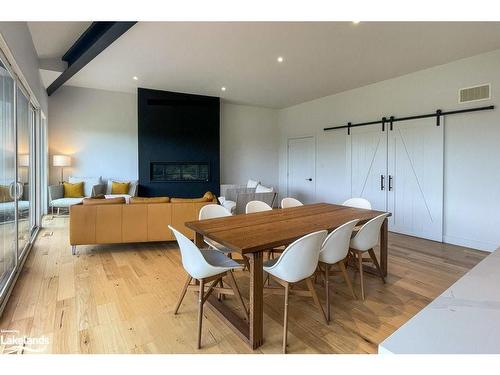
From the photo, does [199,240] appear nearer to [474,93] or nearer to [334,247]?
[334,247]

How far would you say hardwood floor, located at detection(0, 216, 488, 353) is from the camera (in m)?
1.86

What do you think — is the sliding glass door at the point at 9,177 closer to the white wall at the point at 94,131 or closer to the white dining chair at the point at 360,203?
the white wall at the point at 94,131

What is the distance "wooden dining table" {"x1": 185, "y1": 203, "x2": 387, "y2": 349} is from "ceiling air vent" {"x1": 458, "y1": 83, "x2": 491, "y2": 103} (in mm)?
2511

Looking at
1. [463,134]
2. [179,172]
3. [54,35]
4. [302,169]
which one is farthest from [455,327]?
[179,172]

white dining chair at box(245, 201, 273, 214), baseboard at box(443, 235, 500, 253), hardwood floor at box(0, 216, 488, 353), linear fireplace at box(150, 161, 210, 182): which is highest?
linear fireplace at box(150, 161, 210, 182)

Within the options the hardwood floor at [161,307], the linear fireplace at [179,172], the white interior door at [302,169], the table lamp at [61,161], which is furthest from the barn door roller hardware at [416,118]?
the table lamp at [61,161]

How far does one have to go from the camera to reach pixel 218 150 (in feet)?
22.5

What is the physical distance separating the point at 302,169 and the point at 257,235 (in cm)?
530

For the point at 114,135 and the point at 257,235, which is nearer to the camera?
the point at 257,235

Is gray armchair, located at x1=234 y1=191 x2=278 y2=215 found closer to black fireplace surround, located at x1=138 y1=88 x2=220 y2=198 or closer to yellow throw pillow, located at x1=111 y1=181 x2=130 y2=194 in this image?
black fireplace surround, located at x1=138 y1=88 x2=220 y2=198

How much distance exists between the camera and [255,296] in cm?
179

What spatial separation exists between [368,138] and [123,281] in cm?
472

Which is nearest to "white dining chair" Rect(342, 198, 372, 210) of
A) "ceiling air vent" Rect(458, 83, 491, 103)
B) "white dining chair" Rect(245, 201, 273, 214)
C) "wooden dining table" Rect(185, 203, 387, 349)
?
"wooden dining table" Rect(185, 203, 387, 349)
